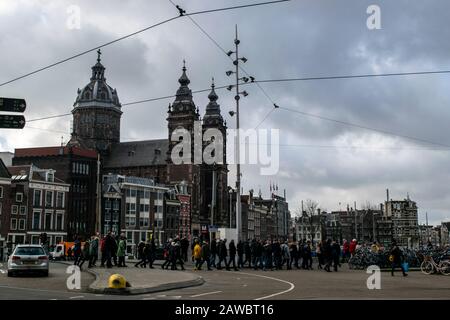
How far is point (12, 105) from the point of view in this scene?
57.4ft

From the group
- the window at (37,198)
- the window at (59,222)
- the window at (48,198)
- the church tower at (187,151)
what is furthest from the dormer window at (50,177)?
the church tower at (187,151)

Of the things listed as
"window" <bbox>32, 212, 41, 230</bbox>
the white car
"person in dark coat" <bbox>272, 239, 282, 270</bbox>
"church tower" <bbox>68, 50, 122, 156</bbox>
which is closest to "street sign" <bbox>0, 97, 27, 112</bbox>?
the white car

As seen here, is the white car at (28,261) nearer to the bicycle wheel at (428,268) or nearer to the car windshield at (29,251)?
the car windshield at (29,251)

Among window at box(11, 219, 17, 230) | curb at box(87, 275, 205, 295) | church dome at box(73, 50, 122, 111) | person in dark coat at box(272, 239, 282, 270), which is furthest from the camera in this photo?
church dome at box(73, 50, 122, 111)

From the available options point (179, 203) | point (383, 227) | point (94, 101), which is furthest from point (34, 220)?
point (383, 227)

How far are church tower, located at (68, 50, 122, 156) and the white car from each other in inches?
4152

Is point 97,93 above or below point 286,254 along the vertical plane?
above

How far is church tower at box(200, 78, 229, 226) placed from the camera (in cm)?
12588

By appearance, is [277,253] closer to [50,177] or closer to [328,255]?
[328,255]

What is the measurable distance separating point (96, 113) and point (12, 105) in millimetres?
115026

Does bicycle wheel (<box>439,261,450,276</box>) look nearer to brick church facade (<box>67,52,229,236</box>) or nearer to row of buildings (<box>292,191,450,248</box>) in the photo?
brick church facade (<box>67,52,229,236</box>)

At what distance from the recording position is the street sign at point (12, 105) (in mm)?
17406

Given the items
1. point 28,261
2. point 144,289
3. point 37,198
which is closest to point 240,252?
point 28,261

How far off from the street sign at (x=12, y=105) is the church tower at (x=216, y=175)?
10647cm
